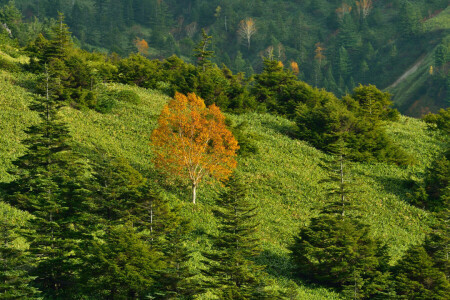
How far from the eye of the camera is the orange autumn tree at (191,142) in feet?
161

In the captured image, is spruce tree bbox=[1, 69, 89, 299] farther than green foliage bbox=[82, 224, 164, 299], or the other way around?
spruce tree bbox=[1, 69, 89, 299]

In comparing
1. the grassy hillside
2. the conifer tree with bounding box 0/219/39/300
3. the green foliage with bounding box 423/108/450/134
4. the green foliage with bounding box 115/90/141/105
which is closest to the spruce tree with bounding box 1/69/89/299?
the conifer tree with bounding box 0/219/39/300

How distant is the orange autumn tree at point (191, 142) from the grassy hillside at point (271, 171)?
227 centimetres

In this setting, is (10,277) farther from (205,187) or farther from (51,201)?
(205,187)

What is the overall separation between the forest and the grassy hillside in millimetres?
214

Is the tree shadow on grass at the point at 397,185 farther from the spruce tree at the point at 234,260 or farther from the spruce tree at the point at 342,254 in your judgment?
the spruce tree at the point at 234,260

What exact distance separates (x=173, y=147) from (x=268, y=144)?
55.0 feet

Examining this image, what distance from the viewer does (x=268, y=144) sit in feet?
206

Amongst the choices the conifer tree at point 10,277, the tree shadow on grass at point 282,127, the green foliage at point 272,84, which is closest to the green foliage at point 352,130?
the tree shadow on grass at point 282,127

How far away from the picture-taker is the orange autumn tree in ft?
161

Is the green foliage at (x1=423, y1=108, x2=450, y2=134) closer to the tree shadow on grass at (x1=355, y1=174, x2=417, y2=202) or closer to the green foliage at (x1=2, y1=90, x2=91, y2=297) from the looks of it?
the tree shadow on grass at (x1=355, y1=174, x2=417, y2=202)

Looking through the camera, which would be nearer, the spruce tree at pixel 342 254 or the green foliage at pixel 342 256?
the spruce tree at pixel 342 254

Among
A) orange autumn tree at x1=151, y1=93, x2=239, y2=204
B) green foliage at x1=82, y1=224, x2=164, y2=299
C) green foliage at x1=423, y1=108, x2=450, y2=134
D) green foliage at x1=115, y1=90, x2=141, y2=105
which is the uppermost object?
green foliage at x1=115, y1=90, x2=141, y2=105

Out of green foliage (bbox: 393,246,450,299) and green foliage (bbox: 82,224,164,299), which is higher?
green foliage (bbox: 82,224,164,299)
